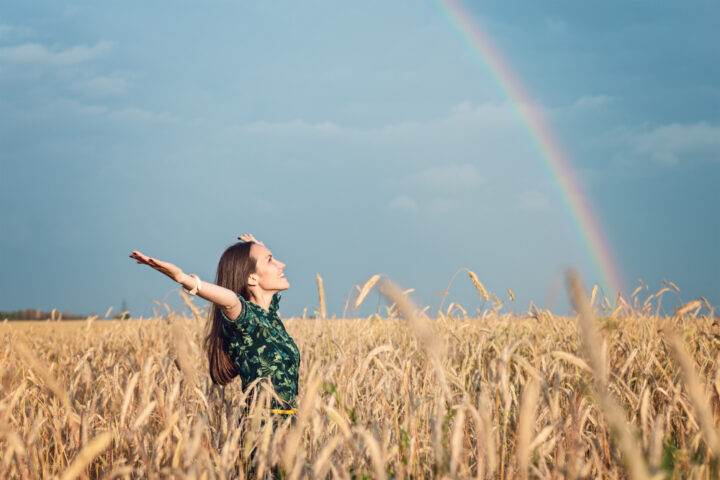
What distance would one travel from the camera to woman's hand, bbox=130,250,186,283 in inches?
104

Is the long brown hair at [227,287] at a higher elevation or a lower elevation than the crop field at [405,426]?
higher

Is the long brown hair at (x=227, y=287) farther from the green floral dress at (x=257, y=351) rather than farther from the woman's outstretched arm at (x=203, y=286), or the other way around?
the woman's outstretched arm at (x=203, y=286)

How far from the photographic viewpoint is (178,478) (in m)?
1.60

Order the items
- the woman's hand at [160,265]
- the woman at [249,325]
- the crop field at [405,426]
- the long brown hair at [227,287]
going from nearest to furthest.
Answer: the crop field at [405,426], the woman's hand at [160,265], the woman at [249,325], the long brown hair at [227,287]

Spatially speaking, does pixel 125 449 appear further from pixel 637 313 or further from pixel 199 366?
pixel 637 313

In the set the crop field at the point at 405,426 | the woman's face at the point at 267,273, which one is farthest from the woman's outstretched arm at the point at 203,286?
the woman's face at the point at 267,273

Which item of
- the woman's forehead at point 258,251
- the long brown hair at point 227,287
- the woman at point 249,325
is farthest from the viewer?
the woman's forehead at point 258,251

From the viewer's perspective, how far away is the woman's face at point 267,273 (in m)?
3.79

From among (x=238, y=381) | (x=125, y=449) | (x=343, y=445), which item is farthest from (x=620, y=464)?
(x=238, y=381)

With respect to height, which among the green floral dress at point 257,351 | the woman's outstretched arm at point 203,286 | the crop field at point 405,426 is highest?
the woman's outstretched arm at point 203,286

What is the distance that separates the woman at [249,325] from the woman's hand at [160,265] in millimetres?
175

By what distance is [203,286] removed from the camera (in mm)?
2951

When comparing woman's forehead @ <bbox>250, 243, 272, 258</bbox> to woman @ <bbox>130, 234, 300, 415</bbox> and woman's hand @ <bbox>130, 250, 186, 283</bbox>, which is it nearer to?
woman @ <bbox>130, 234, 300, 415</bbox>

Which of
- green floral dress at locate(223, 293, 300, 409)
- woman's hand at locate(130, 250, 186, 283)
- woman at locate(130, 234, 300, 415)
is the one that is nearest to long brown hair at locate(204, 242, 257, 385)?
woman at locate(130, 234, 300, 415)
